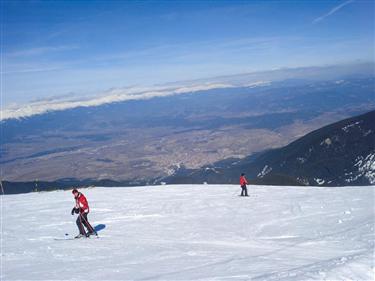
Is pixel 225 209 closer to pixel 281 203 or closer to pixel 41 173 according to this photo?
pixel 281 203

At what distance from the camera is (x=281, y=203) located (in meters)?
22.0

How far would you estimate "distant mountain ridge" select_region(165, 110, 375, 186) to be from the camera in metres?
75.8

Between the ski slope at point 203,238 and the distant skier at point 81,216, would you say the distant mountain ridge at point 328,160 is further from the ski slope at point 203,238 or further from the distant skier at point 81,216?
the distant skier at point 81,216

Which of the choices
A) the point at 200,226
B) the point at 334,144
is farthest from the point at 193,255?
the point at 334,144

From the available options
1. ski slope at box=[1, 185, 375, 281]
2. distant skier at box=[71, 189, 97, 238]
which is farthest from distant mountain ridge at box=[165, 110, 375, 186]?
distant skier at box=[71, 189, 97, 238]

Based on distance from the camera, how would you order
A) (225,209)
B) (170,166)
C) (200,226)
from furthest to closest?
1. (170,166)
2. (225,209)
3. (200,226)

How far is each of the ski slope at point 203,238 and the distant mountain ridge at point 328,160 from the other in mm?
45434

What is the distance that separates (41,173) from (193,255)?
182155 mm

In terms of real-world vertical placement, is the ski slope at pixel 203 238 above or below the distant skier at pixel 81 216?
below

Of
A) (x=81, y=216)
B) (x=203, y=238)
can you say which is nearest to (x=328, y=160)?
(x=203, y=238)

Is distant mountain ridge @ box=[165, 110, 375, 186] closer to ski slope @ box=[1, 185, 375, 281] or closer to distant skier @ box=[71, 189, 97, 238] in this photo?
ski slope @ box=[1, 185, 375, 281]

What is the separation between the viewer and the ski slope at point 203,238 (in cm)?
1025

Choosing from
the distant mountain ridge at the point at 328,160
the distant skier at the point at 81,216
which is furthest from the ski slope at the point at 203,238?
the distant mountain ridge at the point at 328,160

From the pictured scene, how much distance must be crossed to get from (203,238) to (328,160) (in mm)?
77978
